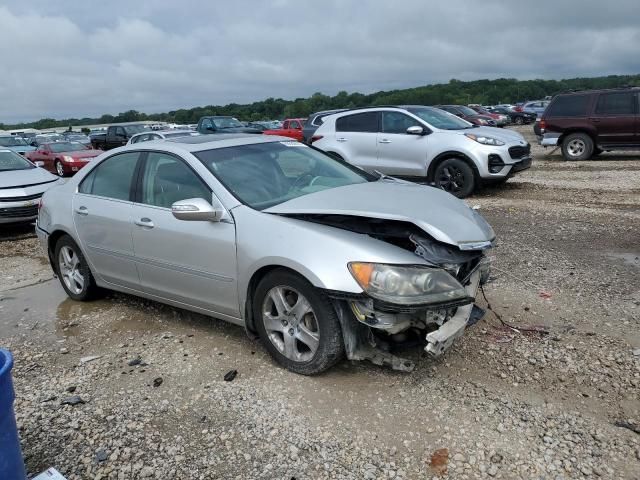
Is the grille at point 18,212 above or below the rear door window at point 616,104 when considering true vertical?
below

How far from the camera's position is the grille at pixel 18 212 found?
348 inches

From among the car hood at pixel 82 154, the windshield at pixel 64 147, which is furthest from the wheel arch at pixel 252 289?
the windshield at pixel 64 147

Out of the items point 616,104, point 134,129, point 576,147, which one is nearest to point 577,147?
point 576,147

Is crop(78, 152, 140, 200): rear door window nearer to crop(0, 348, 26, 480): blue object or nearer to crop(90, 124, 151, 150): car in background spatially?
crop(0, 348, 26, 480): blue object

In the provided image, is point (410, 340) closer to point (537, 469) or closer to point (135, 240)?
point (537, 469)

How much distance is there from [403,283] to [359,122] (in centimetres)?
824

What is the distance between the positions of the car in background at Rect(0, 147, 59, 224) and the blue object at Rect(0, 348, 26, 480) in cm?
765

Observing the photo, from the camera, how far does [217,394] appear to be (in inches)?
138

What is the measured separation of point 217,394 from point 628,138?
13.5 meters

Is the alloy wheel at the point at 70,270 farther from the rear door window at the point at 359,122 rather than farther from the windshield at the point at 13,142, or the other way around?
the windshield at the point at 13,142

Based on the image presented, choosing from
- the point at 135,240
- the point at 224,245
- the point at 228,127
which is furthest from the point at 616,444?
the point at 228,127

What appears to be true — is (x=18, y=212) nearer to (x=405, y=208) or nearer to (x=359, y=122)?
(x=359, y=122)

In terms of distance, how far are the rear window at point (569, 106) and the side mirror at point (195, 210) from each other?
515 inches

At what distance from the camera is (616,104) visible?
13.7 m
